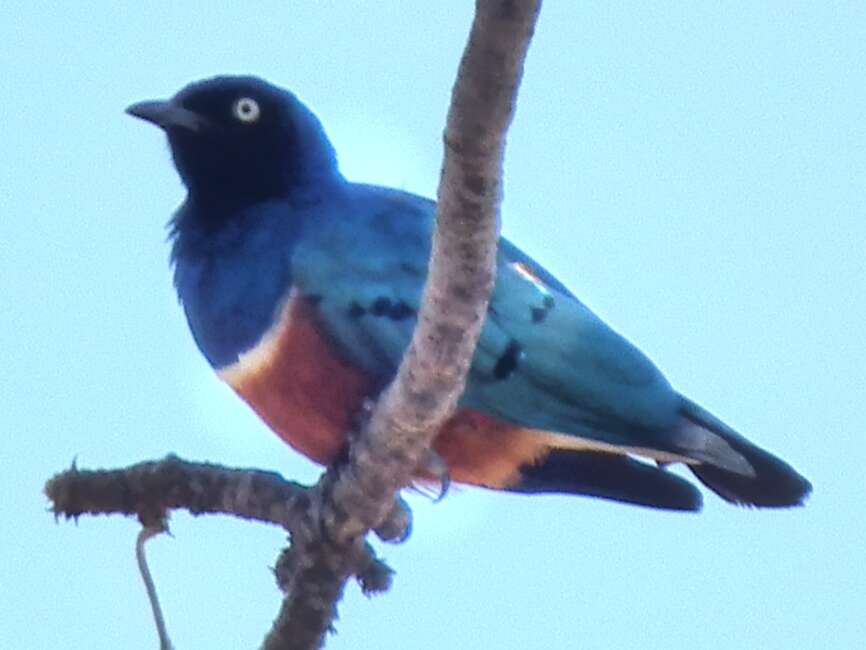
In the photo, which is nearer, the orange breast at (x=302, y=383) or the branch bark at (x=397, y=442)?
the branch bark at (x=397, y=442)

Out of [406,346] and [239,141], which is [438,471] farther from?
[239,141]

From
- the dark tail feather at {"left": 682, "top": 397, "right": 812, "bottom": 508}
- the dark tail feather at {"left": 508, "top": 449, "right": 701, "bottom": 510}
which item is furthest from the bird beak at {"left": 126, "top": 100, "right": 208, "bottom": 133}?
the dark tail feather at {"left": 682, "top": 397, "right": 812, "bottom": 508}

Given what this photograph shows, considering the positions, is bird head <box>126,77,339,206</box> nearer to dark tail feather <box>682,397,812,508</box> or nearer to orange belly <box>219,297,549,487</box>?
orange belly <box>219,297,549,487</box>

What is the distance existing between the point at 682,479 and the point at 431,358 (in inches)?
80.3

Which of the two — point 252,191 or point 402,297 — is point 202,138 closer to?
point 252,191

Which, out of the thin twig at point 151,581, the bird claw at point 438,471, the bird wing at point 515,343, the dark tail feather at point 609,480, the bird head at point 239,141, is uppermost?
the bird head at point 239,141

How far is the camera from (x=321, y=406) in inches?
238

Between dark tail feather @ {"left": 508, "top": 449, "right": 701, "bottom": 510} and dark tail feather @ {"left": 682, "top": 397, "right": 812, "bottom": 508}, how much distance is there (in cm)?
17

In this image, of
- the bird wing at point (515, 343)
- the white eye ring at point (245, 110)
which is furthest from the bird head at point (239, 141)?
the bird wing at point (515, 343)

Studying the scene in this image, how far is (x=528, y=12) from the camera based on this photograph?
3715 millimetres

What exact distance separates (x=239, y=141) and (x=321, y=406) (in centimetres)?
148

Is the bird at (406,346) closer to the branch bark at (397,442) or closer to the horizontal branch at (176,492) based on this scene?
the horizontal branch at (176,492)

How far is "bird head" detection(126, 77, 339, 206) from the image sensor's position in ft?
22.9

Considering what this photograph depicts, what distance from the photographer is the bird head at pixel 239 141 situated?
699 centimetres
